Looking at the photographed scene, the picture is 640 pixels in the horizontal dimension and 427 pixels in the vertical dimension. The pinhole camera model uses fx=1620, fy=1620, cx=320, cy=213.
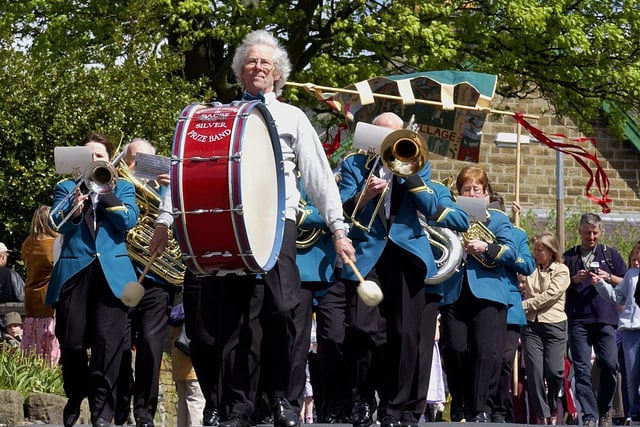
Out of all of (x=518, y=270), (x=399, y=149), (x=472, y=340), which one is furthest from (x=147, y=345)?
(x=518, y=270)

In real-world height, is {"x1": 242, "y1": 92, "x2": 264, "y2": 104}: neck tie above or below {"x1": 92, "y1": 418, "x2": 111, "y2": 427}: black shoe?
above

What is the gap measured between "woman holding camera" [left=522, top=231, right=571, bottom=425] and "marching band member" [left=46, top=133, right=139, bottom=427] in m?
5.23

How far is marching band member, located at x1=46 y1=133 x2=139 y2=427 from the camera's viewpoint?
9.84 m

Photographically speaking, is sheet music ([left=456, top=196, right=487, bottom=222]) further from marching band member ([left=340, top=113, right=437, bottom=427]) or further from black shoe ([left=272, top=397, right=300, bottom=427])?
black shoe ([left=272, top=397, right=300, bottom=427])

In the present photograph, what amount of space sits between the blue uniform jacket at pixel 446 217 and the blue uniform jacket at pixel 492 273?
4.24 ft

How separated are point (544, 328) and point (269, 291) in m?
6.33

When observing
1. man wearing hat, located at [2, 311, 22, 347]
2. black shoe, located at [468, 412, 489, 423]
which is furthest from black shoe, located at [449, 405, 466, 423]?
man wearing hat, located at [2, 311, 22, 347]

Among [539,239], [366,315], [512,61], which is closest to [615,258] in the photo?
[539,239]

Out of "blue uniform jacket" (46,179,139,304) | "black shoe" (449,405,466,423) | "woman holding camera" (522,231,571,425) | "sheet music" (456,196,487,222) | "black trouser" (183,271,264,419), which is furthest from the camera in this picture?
"woman holding camera" (522,231,571,425)

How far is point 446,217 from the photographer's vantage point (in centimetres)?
989

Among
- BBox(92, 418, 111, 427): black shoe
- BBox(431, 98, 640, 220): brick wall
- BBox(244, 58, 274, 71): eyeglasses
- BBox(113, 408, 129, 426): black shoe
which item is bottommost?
BBox(92, 418, 111, 427): black shoe

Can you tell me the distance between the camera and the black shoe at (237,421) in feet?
27.4

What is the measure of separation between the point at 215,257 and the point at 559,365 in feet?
22.3

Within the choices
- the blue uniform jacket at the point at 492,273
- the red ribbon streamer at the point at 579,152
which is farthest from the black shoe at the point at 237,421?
the red ribbon streamer at the point at 579,152
